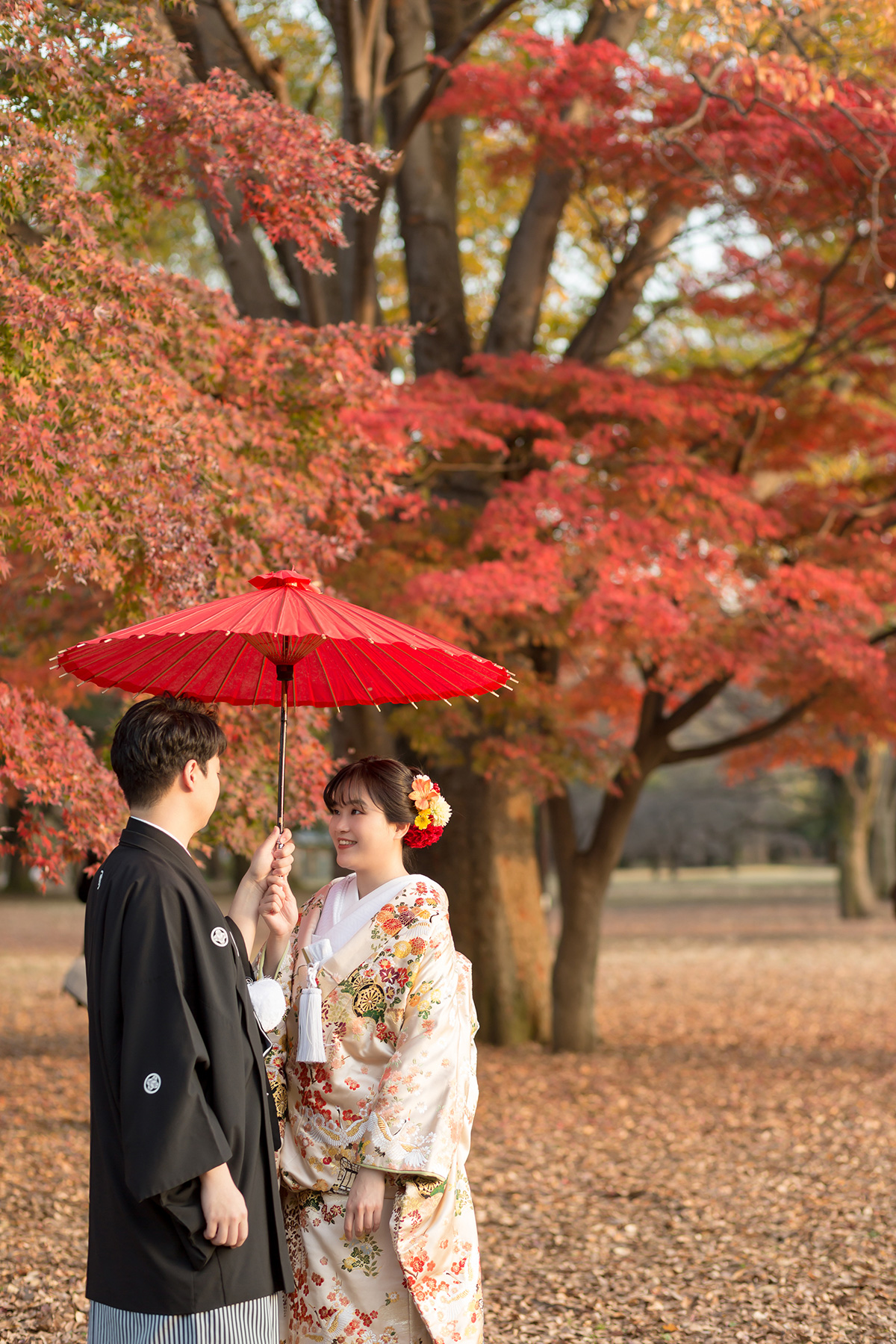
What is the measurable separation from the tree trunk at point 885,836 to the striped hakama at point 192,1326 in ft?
63.7

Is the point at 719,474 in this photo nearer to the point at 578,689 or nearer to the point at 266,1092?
the point at 578,689

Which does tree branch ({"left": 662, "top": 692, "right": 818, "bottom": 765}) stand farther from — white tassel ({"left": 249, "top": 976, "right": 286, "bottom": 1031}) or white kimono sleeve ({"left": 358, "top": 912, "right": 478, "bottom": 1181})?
white tassel ({"left": 249, "top": 976, "right": 286, "bottom": 1031})

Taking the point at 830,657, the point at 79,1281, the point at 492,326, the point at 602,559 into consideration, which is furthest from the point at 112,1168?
the point at 492,326

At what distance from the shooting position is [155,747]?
7.02 feet

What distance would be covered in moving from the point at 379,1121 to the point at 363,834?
22.4 inches

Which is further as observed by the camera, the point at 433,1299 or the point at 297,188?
the point at 297,188

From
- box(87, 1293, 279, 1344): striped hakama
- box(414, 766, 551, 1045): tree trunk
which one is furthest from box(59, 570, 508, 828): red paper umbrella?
box(414, 766, 551, 1045): tree trunk

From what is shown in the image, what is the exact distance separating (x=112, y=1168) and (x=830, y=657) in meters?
5.20

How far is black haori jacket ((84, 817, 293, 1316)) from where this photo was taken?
197cm

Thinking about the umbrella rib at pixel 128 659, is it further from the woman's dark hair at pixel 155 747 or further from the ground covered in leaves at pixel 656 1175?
the ground covered in leaves at pixel 656 1175

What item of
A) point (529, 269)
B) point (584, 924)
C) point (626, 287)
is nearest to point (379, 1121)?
point (584, 924)

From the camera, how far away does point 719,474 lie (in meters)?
6.75

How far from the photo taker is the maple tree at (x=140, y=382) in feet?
12.1

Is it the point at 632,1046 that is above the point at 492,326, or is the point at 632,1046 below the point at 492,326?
below
